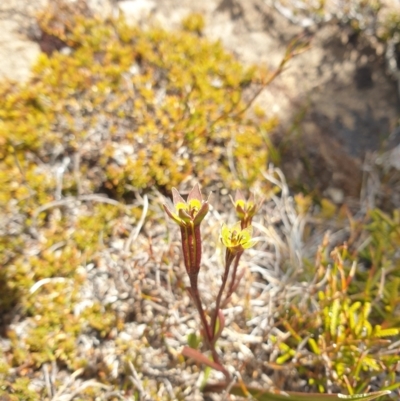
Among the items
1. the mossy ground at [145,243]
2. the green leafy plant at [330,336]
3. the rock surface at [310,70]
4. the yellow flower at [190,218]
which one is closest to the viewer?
the yellow flower at [190,218]

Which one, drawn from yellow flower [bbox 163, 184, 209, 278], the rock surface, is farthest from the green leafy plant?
the rock surface

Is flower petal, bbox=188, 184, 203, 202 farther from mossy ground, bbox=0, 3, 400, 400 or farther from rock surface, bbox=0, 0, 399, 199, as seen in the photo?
rock surface, bbox=0, 0, 399, 199

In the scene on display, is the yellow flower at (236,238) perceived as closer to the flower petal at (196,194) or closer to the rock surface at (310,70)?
the flower petal at (196,194)

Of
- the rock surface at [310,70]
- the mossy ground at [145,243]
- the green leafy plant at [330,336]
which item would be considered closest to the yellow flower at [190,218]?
the green leafy plant at [330,336]

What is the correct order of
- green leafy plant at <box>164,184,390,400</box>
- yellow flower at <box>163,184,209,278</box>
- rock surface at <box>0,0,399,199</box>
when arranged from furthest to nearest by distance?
rock surface at <box>0,0,399,199</box> → green leafy plant at <box>164,184,390,400</box> → yellow flower at <box>163,184,209,278</box>

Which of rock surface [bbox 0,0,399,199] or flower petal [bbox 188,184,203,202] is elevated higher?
rock surface [bbox 0,0,399,199]

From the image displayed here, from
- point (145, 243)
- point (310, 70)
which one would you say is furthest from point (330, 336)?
point (310, 70)
